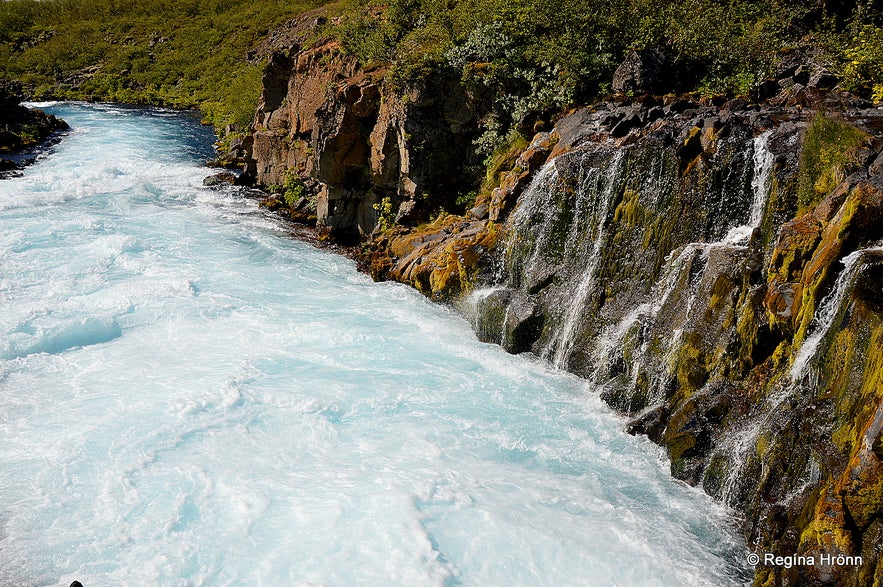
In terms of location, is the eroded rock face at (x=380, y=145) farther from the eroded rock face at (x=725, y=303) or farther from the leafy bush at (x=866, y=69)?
the leafy bush at (x=866, y=69)

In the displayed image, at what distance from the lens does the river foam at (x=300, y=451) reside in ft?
25.1

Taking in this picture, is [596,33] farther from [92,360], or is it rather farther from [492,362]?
[92,360]

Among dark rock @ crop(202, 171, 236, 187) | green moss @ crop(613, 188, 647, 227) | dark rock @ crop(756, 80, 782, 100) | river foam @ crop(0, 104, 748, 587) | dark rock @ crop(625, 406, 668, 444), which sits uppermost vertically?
dark rock @ crop(756, 80, 782, 100)

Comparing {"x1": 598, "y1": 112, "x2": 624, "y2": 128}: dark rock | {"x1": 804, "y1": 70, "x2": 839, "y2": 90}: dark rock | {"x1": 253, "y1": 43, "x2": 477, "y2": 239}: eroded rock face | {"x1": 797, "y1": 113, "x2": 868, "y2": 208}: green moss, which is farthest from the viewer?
{"x1": 253, "y1": 43, "x2": 477, "y2": 239}: eroded rock face

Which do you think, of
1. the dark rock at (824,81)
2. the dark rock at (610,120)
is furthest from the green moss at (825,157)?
the dark rock at (610,120)

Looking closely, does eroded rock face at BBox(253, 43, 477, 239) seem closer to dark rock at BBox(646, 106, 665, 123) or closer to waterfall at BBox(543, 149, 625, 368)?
dark rock at BBox(646, 106, 665, 123)

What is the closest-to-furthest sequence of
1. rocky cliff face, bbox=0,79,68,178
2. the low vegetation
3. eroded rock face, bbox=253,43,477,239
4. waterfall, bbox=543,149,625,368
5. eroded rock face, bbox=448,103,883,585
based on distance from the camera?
eroded rock face, bbox=448,103,883,585 → waterfall, bbox=543,149,625,368 → the low vegetation → eroded rock face, bbox=253,43,477,239 → rocky cliff face, bbox=0,79,68,178

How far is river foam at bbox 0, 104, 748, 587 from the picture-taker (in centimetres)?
765

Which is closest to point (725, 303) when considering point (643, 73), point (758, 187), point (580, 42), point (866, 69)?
point (758, 187)

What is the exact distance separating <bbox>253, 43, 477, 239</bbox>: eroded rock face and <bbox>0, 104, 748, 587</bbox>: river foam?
361 cm

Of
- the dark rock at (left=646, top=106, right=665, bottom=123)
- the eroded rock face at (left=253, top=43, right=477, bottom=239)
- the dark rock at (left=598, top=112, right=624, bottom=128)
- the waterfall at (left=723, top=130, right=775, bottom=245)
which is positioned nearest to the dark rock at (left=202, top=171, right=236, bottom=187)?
the eroded rock face at (left=253, top=43, right=477, bottom=239)

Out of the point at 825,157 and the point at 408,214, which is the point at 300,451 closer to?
the point at 825,157

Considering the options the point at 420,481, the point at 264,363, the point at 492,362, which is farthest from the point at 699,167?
the point at 264,363

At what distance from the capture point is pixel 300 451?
9.64 meters
